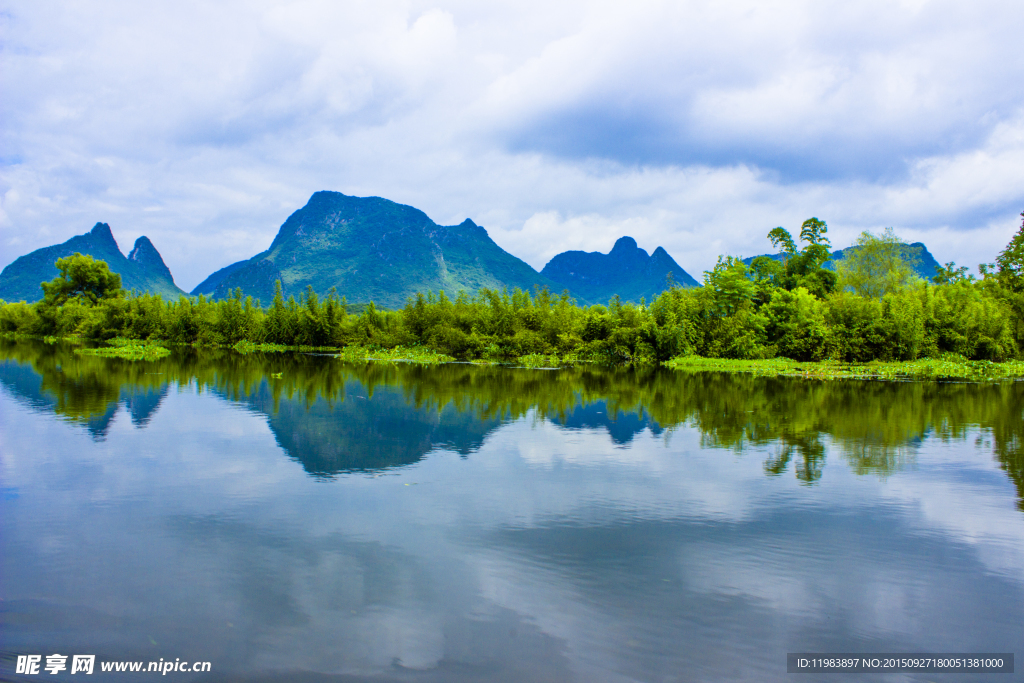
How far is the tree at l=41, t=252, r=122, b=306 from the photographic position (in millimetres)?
50531

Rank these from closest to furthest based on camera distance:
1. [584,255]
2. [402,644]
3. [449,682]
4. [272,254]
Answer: [449,682] < [402,644] < [272,254] < [584,255]

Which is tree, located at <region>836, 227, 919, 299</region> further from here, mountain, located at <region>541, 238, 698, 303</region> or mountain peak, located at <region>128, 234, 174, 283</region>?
mountain peak, located at <region>128, 234, 174, 283</region>

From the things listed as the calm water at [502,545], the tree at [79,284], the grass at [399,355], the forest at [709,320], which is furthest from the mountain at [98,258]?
the calm water at [502,545]

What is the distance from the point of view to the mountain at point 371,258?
4850 inches

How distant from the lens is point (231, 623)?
4.49 metres

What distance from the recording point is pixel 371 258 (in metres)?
134

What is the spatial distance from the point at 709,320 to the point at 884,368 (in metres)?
9.52

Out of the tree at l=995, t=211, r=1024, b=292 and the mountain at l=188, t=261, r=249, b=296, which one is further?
the mountain at l=188, t=261, r=249, b=296

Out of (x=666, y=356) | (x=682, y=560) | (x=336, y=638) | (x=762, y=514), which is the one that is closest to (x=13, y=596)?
(x=336, y=638)

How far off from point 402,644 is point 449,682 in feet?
1.91

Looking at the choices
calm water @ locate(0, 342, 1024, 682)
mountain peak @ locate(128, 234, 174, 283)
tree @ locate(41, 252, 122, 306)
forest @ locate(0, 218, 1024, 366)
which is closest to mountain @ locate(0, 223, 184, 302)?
mountain peak @ locate(128, 234, 174, 283)

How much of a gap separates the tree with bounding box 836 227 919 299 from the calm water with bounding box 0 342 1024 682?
34841 mm

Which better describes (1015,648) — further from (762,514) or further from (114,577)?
(114,577)

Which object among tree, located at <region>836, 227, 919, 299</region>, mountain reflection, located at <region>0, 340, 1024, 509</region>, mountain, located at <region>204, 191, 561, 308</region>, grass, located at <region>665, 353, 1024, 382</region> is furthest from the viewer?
mountain, located at <region>204, 191, 561, 308</region>
